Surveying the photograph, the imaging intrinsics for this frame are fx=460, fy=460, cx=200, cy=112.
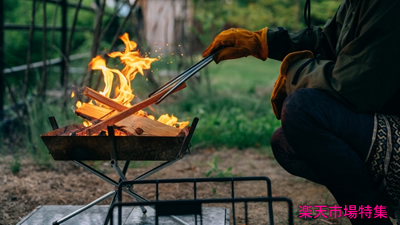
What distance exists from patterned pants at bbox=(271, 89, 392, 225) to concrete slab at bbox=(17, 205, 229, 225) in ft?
2.43

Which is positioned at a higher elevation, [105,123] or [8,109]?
[8,109]

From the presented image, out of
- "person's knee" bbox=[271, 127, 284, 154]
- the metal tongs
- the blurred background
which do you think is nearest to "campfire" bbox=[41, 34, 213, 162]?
the metal tongs

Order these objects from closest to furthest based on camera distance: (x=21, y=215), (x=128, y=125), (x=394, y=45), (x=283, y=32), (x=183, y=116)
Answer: (x=394, y=45), (x=128, y=125), (x=283, y=32), (x=21, y=215), (x=183, y=116)

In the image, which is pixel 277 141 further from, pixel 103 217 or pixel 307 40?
pixel 103 217

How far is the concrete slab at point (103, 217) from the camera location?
2662mm

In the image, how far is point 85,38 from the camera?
8773 millimetres

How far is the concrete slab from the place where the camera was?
8.73 ft

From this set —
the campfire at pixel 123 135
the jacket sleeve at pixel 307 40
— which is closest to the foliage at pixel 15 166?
the campfire at pixel 123 135

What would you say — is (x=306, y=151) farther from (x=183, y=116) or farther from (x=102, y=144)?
(x=183, y=116)

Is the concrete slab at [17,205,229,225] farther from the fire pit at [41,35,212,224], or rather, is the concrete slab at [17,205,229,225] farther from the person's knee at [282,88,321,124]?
the person's knee at [282,88,321,124]

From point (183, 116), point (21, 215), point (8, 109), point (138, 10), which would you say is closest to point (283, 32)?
point (21, 215)

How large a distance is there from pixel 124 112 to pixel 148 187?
1551 millimetres

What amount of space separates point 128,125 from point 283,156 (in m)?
0.95

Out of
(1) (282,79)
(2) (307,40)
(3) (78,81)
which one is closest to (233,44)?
(1) (282,79)
